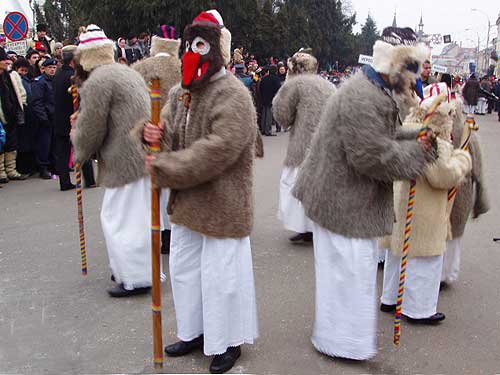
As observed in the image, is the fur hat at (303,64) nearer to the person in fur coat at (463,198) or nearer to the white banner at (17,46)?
the person in fur coat at (463,198)

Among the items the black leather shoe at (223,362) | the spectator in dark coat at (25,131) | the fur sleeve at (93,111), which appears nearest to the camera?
the black leather shoe at (223,362)

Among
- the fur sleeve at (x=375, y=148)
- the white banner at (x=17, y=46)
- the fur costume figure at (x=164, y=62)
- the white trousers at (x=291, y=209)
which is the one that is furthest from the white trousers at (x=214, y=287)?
the white banner at (x=17, y=46)

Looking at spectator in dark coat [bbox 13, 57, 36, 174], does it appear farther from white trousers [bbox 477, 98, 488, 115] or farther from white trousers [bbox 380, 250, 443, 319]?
white trousers [bbox 477, 98, 488, 115]

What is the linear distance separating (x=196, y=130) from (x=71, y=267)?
2717 millimetres

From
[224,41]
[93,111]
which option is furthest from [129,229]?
[224,41]

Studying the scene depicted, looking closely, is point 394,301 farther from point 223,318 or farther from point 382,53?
point 382,53

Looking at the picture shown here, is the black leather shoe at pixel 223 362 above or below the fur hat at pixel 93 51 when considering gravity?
below

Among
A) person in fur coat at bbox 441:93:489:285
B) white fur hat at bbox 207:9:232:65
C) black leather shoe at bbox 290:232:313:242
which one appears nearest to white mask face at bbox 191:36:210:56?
white fur hat at bbox 207:9:232:65

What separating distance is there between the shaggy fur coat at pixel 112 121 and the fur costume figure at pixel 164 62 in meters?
1.51

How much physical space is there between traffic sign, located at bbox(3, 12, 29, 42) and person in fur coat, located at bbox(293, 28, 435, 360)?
9.29m

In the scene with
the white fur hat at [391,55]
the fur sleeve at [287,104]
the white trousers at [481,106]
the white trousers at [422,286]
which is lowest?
the white trousers at [481,106]

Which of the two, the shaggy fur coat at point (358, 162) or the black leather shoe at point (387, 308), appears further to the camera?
the black leather shoe at point (387, 308)

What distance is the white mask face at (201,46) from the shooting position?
3.08m

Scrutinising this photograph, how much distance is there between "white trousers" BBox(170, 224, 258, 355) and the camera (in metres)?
3.27
